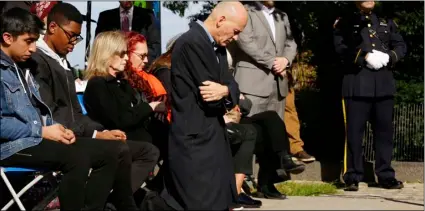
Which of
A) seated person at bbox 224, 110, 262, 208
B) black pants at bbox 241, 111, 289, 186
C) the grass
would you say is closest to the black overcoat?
seated person at bbox 224, 110, 262, 208

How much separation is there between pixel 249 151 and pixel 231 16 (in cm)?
172

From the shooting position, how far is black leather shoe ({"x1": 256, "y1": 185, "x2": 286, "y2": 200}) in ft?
29.7

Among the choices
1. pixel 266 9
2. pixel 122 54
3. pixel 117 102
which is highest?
pixel 266 9

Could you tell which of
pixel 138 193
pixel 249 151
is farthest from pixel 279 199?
pixel 138 193

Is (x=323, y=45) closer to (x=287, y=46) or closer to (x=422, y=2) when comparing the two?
(x=422, y=2)

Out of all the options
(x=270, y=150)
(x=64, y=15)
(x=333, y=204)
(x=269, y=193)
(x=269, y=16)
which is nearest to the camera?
(x=64, y=15)

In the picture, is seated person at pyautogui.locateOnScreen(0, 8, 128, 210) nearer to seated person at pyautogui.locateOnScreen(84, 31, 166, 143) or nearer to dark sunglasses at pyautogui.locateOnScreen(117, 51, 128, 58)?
seated person at pyautogui.locateOnScreen(84, 31, 166, 143)

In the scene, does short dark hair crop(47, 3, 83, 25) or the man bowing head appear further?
short dark hair crop(47, 3, 83, 25)

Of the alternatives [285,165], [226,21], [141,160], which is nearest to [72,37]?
[141,160]

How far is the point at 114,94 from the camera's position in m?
7.51

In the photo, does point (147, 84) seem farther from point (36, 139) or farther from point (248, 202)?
A: point (36, 139)

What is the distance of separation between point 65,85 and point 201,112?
42.5 inches

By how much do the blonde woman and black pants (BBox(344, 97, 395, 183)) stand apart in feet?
10.2

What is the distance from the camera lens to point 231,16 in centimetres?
689
